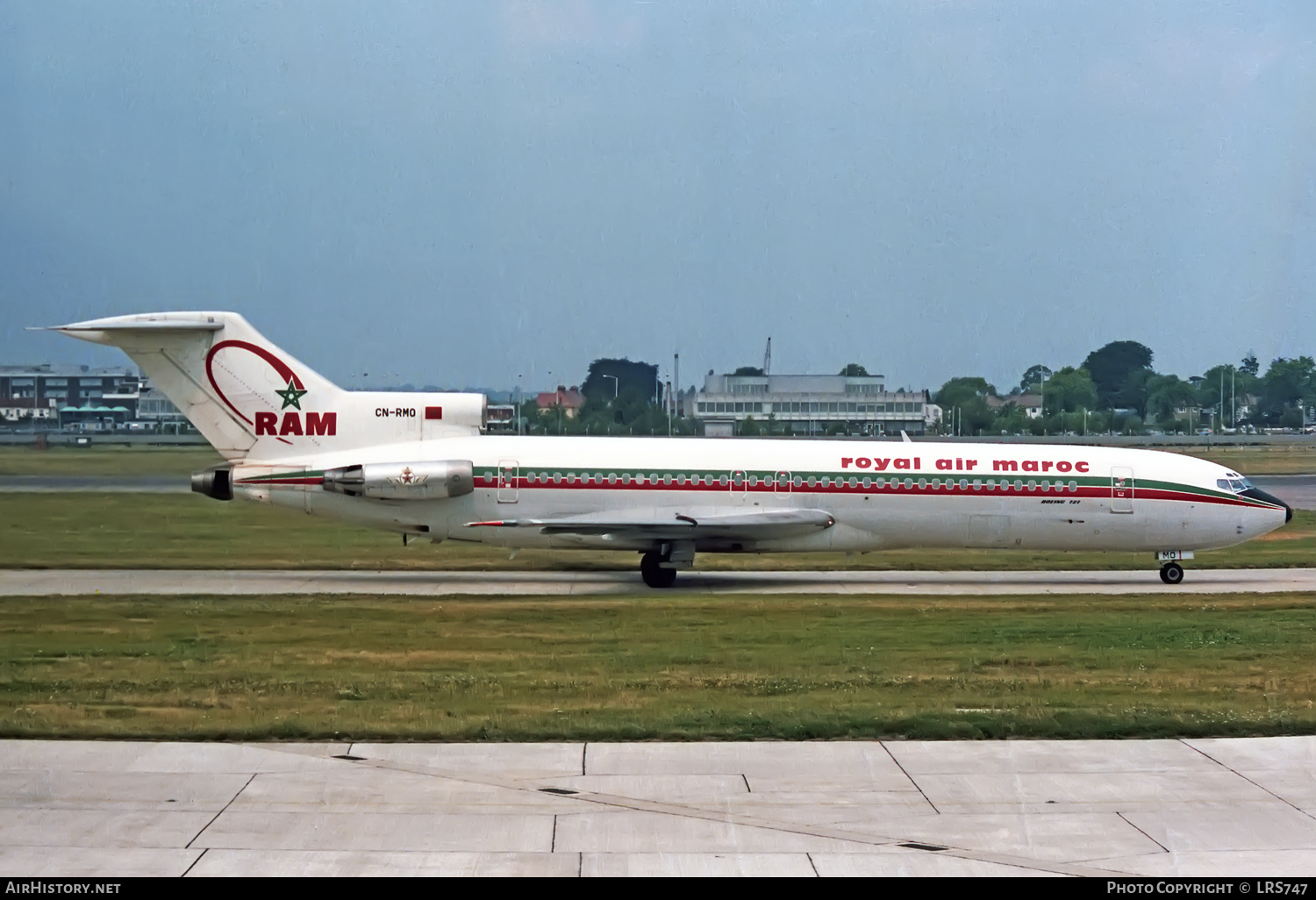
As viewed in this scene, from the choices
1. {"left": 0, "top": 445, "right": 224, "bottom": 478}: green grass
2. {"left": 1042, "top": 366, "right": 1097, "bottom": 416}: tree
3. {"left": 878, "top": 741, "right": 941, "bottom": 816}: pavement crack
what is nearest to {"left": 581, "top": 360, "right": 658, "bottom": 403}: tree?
{"left": 0, "top": 445, "right": 224, "bottom": 478}: green grass

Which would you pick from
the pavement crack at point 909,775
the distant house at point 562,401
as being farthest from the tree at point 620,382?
the pavement crack at point 909,775

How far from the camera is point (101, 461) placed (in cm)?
5319

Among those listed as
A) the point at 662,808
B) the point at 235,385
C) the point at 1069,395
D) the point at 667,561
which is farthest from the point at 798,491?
the point at 1069,395

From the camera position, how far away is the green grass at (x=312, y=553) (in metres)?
30.9

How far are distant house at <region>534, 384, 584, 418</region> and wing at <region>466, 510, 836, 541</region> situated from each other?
26569 millimetres

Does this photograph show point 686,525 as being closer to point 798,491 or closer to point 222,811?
point 798,491

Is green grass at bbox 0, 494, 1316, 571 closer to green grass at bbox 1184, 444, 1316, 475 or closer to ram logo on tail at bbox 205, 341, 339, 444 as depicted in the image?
ram logo on tail at bbox 205, 341, 339, 444

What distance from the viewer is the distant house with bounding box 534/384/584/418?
5469cm

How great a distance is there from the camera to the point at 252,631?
1948 centimetres

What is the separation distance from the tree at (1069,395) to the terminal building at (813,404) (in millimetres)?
7961

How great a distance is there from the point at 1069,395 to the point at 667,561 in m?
60.0

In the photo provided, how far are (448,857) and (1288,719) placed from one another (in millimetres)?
8185

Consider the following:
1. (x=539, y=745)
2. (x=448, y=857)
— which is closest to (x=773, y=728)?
(x=539, y=745)

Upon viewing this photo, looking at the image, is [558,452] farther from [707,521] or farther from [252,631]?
[252,631]
